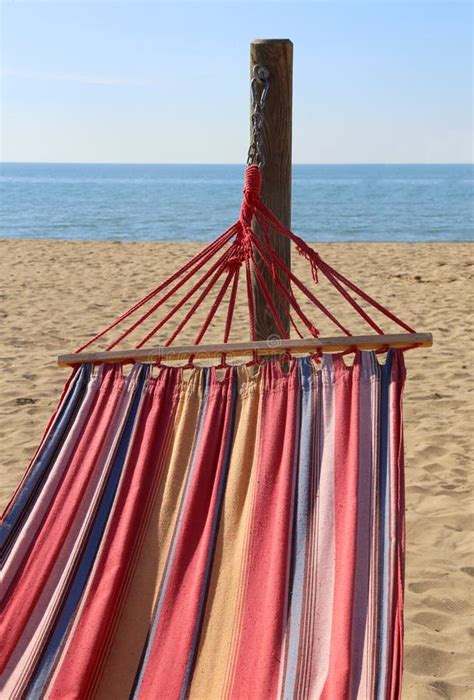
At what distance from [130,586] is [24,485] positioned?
362 millimetres

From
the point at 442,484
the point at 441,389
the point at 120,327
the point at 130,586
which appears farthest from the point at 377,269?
the point at 130,586

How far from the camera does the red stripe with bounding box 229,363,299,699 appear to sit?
5.83ft

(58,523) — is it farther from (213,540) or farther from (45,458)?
(213,540)

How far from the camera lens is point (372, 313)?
21.8 ft

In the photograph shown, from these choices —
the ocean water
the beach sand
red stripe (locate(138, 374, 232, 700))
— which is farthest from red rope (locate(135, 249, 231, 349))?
the ocean water

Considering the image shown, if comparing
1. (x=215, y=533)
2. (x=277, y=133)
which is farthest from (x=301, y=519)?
(x=277, y=133)

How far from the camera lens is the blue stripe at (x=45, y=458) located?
6.68 feet

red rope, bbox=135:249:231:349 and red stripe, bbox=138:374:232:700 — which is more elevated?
red rope, bbox=135:249:231:349

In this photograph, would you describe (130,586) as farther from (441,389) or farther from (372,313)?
(372,313)

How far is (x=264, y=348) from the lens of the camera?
216 cm

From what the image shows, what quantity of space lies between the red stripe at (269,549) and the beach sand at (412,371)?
1.57 ft

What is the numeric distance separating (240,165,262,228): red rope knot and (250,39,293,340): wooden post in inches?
3.1

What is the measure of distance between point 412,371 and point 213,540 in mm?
3015

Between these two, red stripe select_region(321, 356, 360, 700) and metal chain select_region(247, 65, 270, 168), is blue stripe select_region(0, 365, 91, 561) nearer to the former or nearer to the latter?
red stripe select_region(321, 356, 360, 700)
